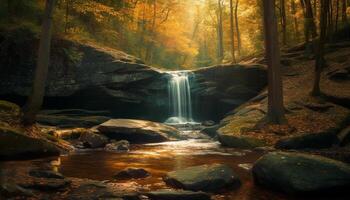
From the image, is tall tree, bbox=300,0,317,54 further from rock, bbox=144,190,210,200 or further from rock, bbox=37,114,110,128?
rock, bbox=144,190,210,200

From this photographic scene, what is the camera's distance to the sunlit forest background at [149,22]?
75.8 ft

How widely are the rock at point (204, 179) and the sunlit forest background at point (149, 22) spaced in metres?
16.8

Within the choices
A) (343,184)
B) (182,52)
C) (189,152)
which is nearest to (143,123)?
(189,152)

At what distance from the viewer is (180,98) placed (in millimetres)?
27266

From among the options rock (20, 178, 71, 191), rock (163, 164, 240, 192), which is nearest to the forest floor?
rock (163, 164, 240, 192)

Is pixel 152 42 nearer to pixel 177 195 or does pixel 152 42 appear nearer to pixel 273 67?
pixel 273 67

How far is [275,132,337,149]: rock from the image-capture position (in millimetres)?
13766

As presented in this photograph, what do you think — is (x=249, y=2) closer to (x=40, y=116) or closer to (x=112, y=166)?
(x=40, y=116)

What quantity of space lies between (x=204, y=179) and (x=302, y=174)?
1984 mm

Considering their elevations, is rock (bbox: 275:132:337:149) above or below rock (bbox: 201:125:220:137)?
above

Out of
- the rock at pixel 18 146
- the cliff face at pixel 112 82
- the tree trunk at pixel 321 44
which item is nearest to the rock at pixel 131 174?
the rock at pixel 18 146

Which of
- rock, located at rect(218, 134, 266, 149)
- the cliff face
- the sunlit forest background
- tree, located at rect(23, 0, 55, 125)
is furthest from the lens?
the sunlit forest background

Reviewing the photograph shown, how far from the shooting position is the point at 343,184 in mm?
7039

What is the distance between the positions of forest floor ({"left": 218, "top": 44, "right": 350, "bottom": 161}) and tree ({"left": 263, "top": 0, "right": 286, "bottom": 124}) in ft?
1.90
